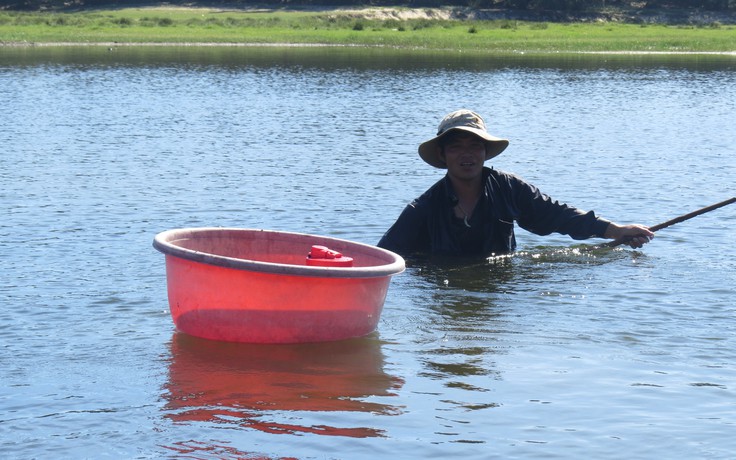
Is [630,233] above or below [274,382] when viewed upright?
above

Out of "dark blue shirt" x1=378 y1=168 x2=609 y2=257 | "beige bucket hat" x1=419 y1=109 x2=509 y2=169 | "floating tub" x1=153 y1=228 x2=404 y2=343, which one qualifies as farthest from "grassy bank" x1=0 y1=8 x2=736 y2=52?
"floating tub" x1=153 y1=228 x2=404 y2=343

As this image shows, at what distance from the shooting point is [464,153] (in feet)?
27.4

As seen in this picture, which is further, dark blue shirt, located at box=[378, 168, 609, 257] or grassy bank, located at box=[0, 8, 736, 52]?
grassy bank, located at box=[0, 8, 736, 52]

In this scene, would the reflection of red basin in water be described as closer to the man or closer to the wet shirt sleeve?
the man

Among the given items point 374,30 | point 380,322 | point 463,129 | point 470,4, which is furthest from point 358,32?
point 380,322

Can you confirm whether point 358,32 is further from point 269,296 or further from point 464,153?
point 269,296

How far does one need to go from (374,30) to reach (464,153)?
43.8 metres

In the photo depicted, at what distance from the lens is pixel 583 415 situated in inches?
236

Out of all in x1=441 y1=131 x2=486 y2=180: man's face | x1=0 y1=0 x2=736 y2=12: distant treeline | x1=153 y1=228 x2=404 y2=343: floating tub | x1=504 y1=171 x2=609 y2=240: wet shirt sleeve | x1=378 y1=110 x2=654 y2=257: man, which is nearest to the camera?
x1=153 y1=228 x2=404 y2=343: floating tub

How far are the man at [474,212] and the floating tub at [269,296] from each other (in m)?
1.42

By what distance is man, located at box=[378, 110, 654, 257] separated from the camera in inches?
332

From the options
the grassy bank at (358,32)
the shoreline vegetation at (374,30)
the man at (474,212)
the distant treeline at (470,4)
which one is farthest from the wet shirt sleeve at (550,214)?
the distant treeline at (470,4)

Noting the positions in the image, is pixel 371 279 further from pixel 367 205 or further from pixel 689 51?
pixel 689 51

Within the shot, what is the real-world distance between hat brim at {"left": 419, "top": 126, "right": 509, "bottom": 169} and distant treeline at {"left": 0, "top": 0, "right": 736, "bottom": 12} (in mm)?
54312
